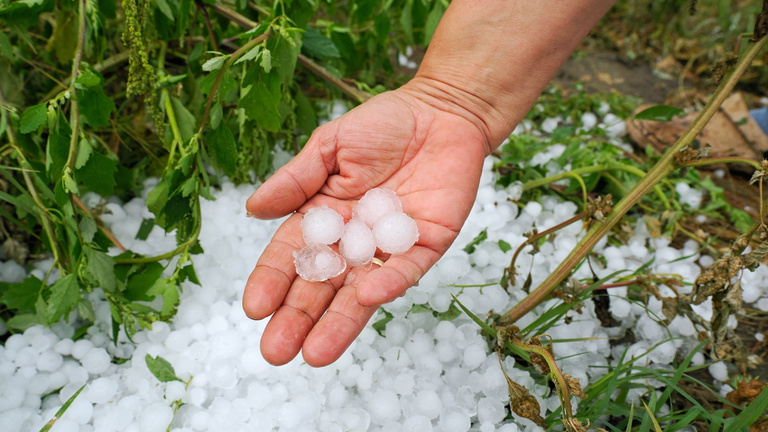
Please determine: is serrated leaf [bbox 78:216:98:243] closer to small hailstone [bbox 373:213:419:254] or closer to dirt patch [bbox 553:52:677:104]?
small hailstone [bbox 373:213:419:254]

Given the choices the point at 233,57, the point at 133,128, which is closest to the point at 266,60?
the point at 233,57

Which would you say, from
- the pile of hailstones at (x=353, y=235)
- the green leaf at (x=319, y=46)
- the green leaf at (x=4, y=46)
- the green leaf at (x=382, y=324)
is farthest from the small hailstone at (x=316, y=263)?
the green leaf at (x=4, y=46)

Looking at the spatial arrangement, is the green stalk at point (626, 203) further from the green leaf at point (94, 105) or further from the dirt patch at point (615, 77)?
the dirt patch at point (615, 77)

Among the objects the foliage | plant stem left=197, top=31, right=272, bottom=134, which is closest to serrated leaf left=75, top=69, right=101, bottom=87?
the foliage

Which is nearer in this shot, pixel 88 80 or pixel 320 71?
pixel 88 80

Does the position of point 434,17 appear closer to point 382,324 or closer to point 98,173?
point 382,324

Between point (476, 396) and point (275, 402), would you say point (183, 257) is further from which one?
point (476, 396)

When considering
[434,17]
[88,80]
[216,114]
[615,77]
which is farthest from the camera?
[615,77]
